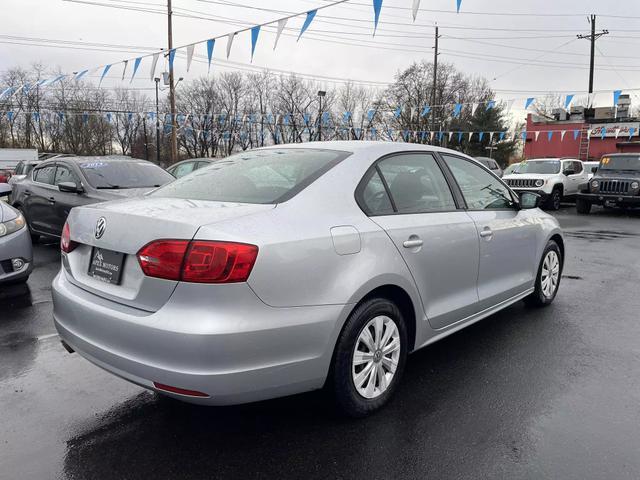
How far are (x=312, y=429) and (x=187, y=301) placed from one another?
1.10 meters

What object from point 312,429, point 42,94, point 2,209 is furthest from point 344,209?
point 42,94

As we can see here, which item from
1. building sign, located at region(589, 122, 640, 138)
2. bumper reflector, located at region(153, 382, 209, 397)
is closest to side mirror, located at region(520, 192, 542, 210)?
bumper reflector, located at region(153, 382, 209, 397)

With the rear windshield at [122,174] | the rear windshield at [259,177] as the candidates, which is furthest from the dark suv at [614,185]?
the rear windshield at [259,177]

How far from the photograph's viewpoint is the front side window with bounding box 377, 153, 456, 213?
3.21m

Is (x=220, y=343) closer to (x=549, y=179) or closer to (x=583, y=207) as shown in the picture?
(x=583, y=207)

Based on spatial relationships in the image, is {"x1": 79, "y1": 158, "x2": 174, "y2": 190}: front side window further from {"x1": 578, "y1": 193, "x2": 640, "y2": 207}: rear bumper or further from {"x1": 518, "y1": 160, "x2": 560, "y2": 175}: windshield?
{"x1": 518, "y1": 160, "x2": 560, "y2": 175}: windshield

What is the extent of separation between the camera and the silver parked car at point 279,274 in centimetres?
225

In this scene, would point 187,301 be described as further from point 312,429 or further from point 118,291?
point 312,429

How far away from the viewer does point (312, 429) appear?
2773mm

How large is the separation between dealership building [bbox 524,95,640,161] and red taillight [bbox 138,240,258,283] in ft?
115

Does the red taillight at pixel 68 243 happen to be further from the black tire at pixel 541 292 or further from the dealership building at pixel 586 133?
the dealership building at pixel 586 133

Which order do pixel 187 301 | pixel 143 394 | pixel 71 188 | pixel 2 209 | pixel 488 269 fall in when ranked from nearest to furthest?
1. pixel 187 301
2. pixel 143 394
3. pixel 488 269
4. pixel 2 209
5. pixel 71 188

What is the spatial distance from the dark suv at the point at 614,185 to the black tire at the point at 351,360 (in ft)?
47.7

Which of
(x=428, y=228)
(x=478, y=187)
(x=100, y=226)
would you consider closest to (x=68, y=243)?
(x=100, y=226)
